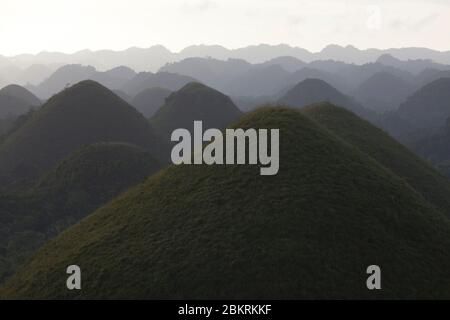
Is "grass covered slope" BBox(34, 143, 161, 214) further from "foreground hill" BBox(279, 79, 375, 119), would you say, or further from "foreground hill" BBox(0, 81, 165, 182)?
"foreground hill" BBox(279, 79, 375, 119)

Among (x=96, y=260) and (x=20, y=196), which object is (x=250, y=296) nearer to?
(x=96, y=260)

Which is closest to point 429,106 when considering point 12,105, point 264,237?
point 12,105

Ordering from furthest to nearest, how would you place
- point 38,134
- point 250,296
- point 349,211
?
point 38,134
point 349,211
point 250,296

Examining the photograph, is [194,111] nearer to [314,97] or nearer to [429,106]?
[314,97]

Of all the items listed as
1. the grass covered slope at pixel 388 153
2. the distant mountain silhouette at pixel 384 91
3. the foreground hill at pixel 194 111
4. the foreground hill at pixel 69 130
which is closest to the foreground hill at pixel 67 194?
the foreground hill at pixel 69 130

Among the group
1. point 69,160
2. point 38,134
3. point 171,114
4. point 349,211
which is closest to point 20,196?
point 69,160

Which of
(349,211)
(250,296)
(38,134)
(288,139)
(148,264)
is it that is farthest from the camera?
(38,134)
